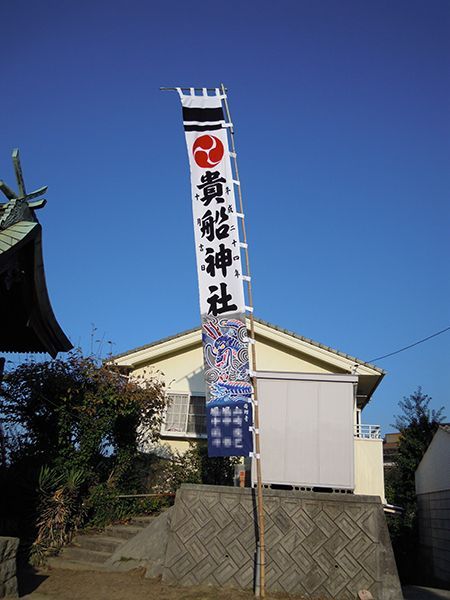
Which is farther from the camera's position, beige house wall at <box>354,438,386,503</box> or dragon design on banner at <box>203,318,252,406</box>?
beige house wall at <box>354,438,386,503</box>

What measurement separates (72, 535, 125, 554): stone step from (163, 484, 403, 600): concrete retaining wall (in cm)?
154

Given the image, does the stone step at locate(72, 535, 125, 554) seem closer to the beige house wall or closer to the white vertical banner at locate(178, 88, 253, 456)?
the white vertical banner at locate(178, 88, 253, 456)

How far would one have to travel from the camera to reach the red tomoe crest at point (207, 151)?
9141 mm

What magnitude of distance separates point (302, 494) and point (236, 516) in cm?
121

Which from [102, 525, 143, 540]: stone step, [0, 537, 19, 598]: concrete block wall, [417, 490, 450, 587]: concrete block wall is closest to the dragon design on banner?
[102, 525, 143, 540]: stone step

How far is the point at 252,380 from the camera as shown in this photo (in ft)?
26.2

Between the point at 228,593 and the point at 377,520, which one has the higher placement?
the point at 377,520

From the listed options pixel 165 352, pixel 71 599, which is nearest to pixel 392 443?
pixel 165 352

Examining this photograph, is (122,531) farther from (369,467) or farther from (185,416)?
(369,467)

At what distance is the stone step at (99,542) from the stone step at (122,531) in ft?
0.46

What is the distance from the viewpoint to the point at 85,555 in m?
9.18

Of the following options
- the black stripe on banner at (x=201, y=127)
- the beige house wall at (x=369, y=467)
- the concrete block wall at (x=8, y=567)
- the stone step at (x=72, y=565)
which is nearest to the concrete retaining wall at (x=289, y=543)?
the stone step at (x=72, y=565)

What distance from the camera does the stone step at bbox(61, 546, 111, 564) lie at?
9055 millimetres

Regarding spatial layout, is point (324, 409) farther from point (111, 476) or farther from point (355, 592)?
point (111, 476)
